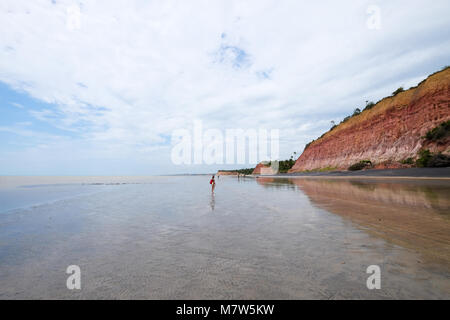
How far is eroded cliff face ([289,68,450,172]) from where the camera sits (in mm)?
36250

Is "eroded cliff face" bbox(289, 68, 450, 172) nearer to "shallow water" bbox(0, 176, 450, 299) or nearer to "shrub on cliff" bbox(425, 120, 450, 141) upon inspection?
"shrub on cliff" bbox(425, 120, 450, 141)

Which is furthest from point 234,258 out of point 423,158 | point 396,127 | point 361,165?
point 396,127

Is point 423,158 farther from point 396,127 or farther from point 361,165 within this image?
point 361,165

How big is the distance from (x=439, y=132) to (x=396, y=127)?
1180cm

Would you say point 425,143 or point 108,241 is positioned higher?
point 425,143

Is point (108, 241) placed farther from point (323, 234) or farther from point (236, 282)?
point (323, 234)

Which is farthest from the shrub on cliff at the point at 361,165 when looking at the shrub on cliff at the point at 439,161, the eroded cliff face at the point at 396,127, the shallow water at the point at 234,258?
the shallow water at the point at 234,258

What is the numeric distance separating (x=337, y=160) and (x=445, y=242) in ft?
207

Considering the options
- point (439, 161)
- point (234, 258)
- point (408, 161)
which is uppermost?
point (408, 161)

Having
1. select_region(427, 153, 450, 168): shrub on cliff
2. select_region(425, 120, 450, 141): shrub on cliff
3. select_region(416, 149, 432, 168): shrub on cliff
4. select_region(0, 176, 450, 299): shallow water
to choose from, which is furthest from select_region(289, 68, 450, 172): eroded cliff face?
select_region(0, 176, 450, 299): shallow water

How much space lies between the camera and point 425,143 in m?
35.3

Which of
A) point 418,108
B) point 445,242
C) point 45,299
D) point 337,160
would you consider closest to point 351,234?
point 445,242

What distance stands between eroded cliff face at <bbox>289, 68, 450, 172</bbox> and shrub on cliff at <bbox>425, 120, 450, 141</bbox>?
42.2 inches

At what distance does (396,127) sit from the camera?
144 feet
